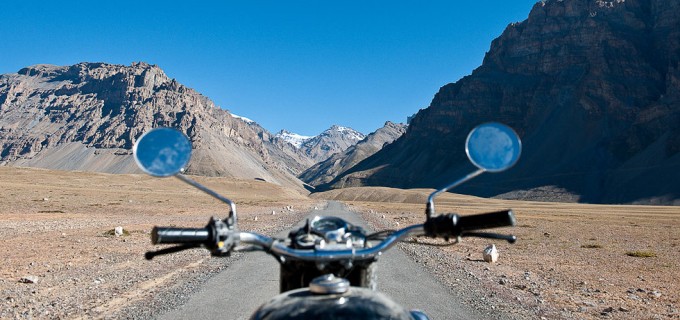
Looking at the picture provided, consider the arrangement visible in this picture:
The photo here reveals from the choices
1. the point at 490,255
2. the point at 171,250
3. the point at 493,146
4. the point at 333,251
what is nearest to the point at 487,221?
the point at 493,146

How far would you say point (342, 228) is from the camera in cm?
411

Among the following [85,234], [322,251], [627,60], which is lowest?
[85,234]

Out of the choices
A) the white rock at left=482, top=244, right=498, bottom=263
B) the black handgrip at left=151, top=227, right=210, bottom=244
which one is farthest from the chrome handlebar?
the white rock at left=482, top=244, right=498, bottom=263

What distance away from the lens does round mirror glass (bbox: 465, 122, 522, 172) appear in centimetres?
Result: 376

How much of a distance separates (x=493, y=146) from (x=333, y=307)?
1.87 meters

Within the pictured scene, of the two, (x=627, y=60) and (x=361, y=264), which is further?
(x=627, y=60)

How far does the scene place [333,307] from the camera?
2910 millimetres

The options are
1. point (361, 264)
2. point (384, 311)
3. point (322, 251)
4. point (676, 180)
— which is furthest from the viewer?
point (676, 180)

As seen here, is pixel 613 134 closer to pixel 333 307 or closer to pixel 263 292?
pixel 263 292

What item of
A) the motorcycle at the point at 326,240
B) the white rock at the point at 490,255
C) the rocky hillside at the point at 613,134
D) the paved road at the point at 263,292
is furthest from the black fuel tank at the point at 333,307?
the rocky hillside at the point at 613,134

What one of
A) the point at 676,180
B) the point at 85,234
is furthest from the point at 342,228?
the point at 676,180

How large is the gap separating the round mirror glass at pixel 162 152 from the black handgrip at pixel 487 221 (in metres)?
2.07

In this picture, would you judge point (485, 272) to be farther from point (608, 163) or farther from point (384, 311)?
point (608, 163)

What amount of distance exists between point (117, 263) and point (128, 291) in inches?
190
